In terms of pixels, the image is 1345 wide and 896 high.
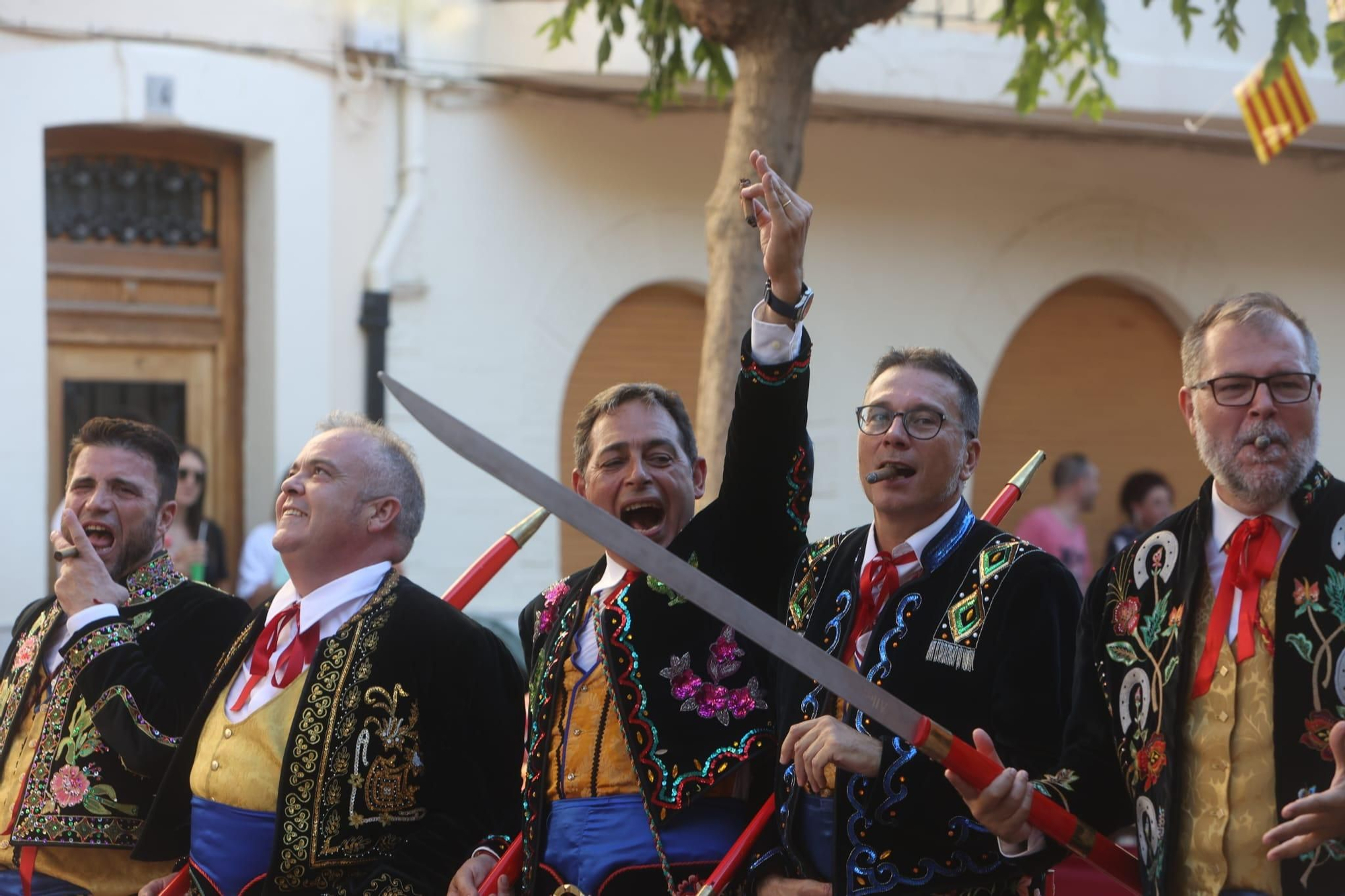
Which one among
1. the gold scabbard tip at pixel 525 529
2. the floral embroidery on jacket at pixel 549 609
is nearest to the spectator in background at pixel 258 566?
the gold scabbard tip at pixel 525 529

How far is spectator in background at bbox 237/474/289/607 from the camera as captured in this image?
7.62 metres

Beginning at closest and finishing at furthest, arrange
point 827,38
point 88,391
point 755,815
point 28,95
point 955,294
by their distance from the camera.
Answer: point 755,815, point 827,38, point 28,95, point 88,391, point 955,294

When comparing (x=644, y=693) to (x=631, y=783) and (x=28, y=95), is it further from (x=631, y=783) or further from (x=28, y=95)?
(x=28, y=95)

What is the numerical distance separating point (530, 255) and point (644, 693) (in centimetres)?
615

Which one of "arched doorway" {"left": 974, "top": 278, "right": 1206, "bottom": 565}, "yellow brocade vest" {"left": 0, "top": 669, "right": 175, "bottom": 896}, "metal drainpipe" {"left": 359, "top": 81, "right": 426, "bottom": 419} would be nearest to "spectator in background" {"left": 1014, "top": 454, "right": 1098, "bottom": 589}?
"arched doorway" {"left": 974, "top": 278, "right": 1206, "bottom": 565}

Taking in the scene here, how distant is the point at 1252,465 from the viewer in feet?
9.11


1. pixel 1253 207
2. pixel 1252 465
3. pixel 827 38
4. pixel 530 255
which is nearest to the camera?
pixel 1252 465

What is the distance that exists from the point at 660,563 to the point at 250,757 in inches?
60.3

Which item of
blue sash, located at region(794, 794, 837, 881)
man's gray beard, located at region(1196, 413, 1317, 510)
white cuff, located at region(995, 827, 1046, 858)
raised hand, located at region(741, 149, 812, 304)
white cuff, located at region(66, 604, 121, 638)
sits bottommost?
blue sash, located at region(794, 794, 837, 881)

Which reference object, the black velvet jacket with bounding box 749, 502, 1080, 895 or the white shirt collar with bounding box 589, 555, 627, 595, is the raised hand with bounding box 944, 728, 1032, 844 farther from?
the white shirt collar with bounding box 589, 555, 627, 595

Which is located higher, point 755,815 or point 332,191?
point 332,191

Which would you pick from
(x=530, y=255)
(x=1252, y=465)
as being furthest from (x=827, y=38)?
(x=1252, y=465)

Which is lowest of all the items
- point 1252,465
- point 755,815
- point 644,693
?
point 755,815

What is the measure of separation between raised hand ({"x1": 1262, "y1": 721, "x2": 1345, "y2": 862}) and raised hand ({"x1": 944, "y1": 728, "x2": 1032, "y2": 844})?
1.21 ft
